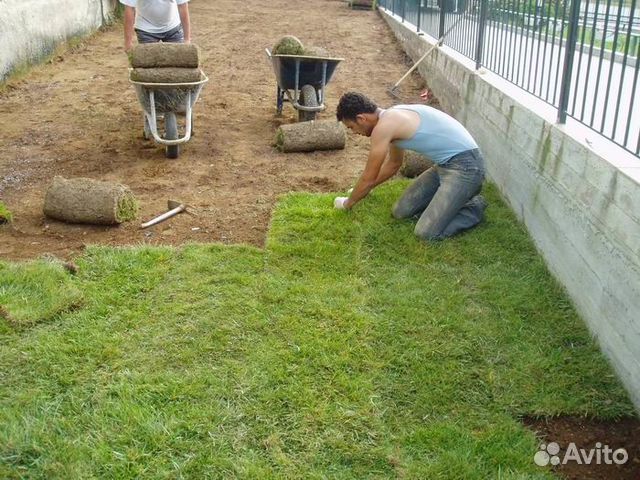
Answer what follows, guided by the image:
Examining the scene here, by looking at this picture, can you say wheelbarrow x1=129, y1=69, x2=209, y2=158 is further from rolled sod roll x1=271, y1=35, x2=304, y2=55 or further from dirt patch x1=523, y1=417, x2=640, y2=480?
dirt patch x1=523, y1=417, x2=640, y2=480

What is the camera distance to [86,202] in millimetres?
4727

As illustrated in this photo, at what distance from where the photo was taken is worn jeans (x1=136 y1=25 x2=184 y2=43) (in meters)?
6.81

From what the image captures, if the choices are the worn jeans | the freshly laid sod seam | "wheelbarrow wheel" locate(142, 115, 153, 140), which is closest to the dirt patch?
the freshly laid sod seam

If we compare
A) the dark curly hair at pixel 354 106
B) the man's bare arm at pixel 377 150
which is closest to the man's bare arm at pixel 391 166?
the man's bare arm at pixel 377 150

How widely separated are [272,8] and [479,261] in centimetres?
1836

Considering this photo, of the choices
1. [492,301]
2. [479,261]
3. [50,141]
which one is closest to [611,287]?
[492,301]

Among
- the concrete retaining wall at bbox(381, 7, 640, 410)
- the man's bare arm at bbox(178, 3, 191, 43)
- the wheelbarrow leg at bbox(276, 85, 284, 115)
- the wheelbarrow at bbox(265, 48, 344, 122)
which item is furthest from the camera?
the wheelbarrow leg at bbox(276, 85, 284, 115)

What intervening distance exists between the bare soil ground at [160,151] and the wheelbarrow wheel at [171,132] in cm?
9

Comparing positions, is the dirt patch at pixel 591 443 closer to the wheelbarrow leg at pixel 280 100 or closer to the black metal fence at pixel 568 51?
the black metal fence at pixel 568 51

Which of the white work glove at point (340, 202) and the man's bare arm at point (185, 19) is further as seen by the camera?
the man's bare arm at point (185, 19)

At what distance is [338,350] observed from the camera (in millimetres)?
3348

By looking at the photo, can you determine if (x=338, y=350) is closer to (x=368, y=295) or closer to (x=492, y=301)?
(x=368, y=295)

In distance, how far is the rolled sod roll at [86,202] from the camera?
4719mm

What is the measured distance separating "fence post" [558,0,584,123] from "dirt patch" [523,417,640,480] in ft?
6.74
